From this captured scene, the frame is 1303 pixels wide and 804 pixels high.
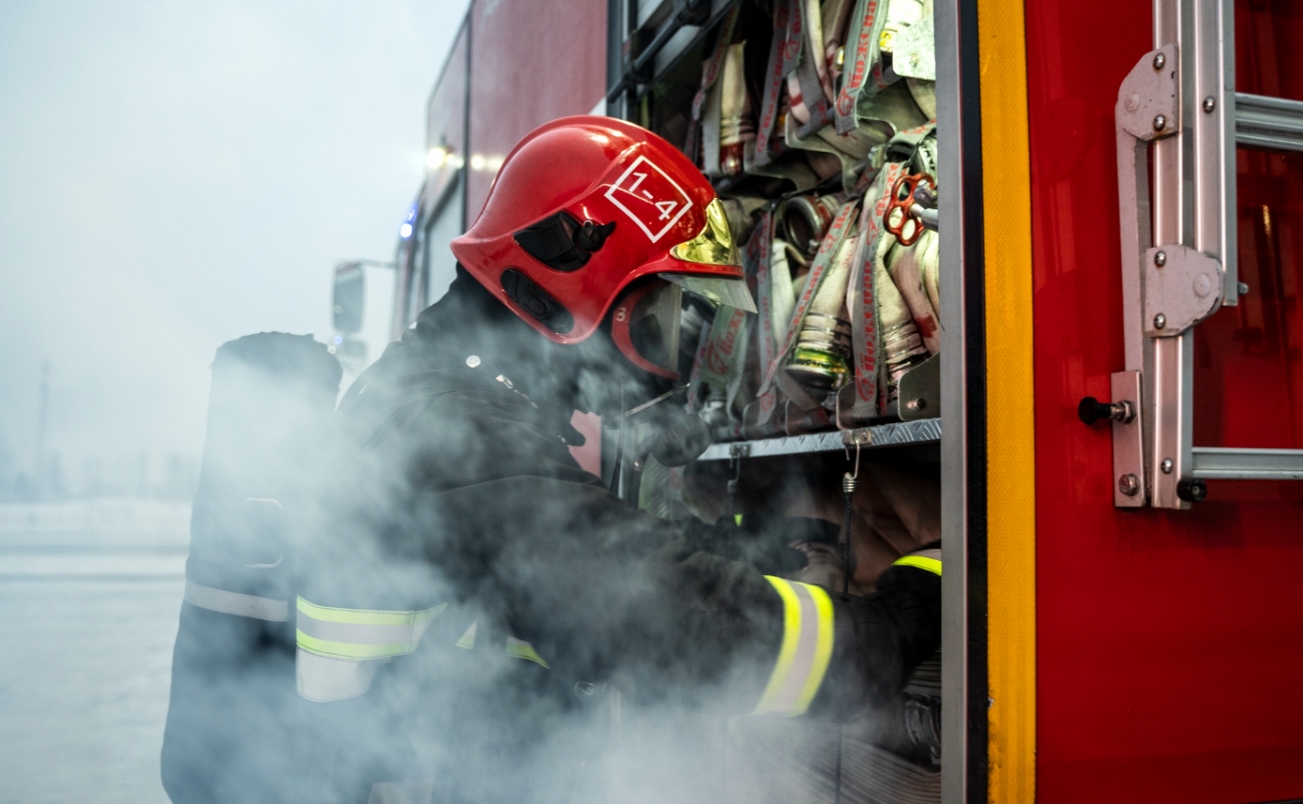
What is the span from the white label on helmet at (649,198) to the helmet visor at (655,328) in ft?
0.44

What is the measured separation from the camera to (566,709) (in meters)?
1.67

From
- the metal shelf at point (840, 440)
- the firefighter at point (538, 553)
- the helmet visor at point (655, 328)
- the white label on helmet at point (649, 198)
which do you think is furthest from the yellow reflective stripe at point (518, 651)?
the white label on helmet at point (649, 198)

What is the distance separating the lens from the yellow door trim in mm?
1043

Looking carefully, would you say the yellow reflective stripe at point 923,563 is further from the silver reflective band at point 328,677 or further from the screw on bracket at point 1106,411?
the silver reflective band at point 328,677

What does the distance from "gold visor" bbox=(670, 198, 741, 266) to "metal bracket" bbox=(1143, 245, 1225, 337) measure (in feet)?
3.00

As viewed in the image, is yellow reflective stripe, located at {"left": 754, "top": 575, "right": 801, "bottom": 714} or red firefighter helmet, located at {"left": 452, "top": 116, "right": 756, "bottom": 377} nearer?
yellow reflective stripe, located at {"left": 754, "top": 575, "right": 801, "bottom": 714}

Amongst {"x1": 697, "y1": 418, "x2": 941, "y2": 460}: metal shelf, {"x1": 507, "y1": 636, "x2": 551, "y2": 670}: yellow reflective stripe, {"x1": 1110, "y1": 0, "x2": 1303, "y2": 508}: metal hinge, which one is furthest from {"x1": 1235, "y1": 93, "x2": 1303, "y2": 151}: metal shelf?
{"x1": 507, "y1": 636, "x2": 551, "y2": 670}: yellow reflective stripe

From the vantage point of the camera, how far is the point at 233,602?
150 centimetres

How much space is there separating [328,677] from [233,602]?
0.91 ft

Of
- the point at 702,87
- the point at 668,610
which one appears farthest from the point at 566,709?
the point at 702,87

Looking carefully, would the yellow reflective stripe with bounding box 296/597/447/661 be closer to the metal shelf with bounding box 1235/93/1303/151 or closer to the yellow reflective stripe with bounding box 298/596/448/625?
the yellow reflective stripe with bounding box 298/596/448/625

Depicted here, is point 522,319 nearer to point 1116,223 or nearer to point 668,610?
point 668,610

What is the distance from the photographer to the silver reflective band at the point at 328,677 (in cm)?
136

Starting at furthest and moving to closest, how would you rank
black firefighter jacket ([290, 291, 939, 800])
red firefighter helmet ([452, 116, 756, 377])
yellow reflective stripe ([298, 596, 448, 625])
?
red firefighter helmet ([452, 116, 756, 377]) < yellow reflective stripe ([298, 596, 448, 625]) < black firefighter jacket ([290, 291, 939, 800])
